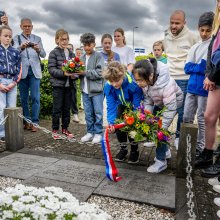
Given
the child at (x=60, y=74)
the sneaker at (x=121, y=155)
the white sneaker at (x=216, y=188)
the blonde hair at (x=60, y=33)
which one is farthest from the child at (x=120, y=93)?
the blonde hair at (x=60, y=33)

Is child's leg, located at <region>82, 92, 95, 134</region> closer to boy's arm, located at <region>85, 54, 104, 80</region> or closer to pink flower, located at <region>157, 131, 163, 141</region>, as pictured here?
boy's arm, located at <region>85, 54, 104, 80</region>

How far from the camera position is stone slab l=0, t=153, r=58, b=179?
3674mm

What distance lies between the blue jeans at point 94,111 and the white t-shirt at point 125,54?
123cm

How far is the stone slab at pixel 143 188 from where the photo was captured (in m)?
3.02

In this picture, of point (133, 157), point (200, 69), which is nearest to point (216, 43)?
point (200, 69)

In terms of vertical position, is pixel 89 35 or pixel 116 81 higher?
pixel 89 35

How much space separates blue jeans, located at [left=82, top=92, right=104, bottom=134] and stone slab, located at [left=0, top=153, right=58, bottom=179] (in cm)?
129

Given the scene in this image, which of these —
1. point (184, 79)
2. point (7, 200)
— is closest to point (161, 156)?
point (184, 79)

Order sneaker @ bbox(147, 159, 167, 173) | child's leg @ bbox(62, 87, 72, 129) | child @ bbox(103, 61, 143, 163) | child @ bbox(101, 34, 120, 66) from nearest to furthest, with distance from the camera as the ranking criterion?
sneaker @ bbox(147, 159, 167, 173)
child @ bbox(103, 61, 143, 163)
child's leg @ bbox(62, 87, 72, 129)
child @ bbox(101, 34, 120, 66)

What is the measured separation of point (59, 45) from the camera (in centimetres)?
541

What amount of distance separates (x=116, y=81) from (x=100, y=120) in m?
1.47

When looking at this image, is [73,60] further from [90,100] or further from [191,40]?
[191,40]

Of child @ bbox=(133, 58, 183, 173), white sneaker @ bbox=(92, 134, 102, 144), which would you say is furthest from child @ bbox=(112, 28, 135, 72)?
child @ bbox=(133, 58, 183, 173)

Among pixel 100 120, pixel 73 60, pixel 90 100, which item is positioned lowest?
pixel 100 120
